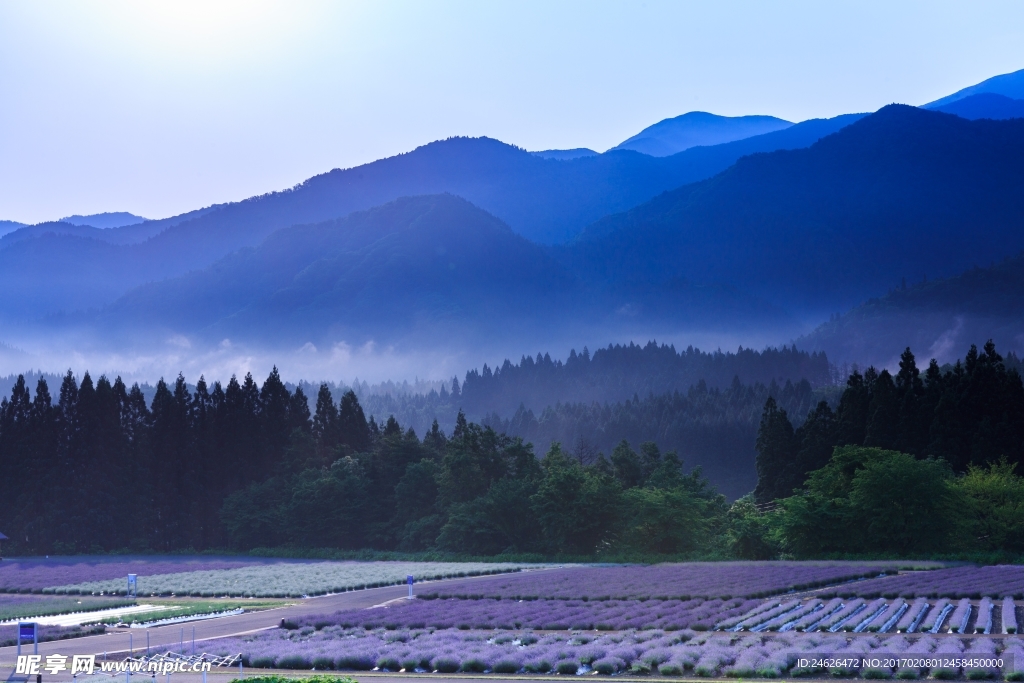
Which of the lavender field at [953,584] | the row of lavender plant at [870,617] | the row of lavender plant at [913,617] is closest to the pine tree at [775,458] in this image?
the lavender field at [953,584]

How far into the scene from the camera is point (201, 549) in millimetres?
88938

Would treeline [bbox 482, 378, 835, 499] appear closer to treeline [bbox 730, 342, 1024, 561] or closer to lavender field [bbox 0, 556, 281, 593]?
treeline [bbox 730, 342, 1024, 561]

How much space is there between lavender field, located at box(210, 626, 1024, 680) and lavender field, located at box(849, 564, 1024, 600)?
9901mm

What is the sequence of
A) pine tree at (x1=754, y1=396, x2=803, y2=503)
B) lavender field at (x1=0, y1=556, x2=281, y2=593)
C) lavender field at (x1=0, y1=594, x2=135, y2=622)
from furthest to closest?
pine tree at (x1=754, y1=396, x2=803, y2=503) → lavender field at (x1=0, y1=556, x2=281, y2=593) → lavender field at (x1=0, y1=594, x2=135, y2=622)

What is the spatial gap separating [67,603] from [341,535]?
37.0m

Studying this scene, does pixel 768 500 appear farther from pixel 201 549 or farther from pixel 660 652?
pixel 660 652

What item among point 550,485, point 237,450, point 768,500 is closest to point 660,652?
point 550,485

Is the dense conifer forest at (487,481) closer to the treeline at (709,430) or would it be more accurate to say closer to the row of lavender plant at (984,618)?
the row of lavender plant at (984,618)

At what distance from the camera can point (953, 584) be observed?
1593 inches

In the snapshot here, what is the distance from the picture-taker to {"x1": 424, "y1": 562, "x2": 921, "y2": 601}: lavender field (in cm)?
4306

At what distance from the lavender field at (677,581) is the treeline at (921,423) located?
2384cm

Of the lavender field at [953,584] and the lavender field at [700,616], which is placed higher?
the lavender field at [700,616]

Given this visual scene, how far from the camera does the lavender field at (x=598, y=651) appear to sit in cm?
2616

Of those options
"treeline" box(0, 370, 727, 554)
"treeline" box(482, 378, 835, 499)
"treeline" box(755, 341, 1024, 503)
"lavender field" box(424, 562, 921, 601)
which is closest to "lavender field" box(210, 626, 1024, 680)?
"lavender field" box(424, 562, 921, 601)
